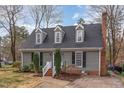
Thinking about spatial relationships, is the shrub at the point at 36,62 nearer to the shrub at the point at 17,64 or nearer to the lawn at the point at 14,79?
the lawn at the point at 14,79

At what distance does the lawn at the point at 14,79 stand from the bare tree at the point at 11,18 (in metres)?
0.47

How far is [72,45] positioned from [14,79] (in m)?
2.85

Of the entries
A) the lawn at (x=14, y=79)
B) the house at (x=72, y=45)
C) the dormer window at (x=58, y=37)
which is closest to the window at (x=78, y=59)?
the house at (x=72, y=45)

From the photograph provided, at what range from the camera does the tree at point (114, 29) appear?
930cm

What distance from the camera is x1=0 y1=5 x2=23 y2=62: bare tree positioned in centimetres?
889

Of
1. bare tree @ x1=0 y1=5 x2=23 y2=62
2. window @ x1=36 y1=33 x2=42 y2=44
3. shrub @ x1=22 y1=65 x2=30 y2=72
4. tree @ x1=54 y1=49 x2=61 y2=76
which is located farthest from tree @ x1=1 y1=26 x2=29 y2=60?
tree @ x1=54 y1=49 x2=61 y2=76

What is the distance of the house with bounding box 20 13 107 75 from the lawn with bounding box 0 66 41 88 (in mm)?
876

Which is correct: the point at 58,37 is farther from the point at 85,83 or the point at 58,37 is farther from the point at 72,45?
the point at 85,83

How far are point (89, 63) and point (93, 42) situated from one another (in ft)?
2.90
